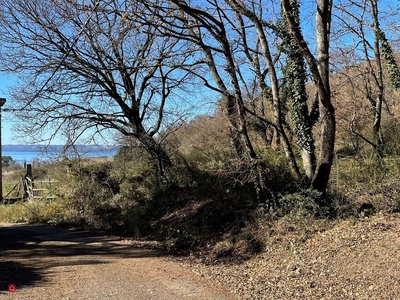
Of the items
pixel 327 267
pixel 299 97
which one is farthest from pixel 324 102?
pixel 327 267

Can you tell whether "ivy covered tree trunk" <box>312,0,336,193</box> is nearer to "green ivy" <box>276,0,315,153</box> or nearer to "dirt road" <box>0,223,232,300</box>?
"green ivy" <box>276,0,315,153</box>

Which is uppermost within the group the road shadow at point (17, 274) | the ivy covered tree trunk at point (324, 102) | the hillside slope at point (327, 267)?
the ivy covered tree trunk at point (324, 102)

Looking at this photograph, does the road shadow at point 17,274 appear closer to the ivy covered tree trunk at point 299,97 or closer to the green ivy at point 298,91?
the ivy covered tree trunk at point 299,97

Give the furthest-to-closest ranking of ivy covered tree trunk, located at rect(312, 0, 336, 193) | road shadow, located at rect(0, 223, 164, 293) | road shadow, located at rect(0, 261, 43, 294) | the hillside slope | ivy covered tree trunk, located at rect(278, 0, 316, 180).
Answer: ivy covered tree trunk, located at rect(278, 0, 316, 180), ivy covered tree trunk, located at rect(312, 0, 336, 193), road shadow, located at rect(0, 223, 164, 293), road shadow, located at rect(0, 261, 43, 294), the hillside slope

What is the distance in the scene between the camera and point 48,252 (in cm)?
949

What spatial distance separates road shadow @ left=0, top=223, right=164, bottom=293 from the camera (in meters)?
7.30

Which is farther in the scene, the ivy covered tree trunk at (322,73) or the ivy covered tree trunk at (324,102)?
the ivy covered tree trunk at (324,102)

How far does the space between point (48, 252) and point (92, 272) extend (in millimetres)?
2646

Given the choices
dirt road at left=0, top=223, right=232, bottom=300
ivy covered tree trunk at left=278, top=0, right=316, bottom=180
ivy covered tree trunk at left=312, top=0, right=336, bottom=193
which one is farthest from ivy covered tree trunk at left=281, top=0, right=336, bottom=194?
dirt road at left=0, top=223, right=232, bottom=300

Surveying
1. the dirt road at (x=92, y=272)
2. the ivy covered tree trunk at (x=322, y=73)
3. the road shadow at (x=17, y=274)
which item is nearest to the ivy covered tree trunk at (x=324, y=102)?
the ivy covered tree trunk at (x=322, y=73)

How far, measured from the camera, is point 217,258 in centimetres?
916

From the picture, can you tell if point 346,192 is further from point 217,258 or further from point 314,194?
point 217,258

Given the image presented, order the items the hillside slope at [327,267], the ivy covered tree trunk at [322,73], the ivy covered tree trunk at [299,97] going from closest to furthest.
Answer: the hillside slope at [327,267] < the ivy covered tree trunk at [322,73] < the ivy covered tree trunk at [299,97]

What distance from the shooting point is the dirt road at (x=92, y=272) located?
6.19m
